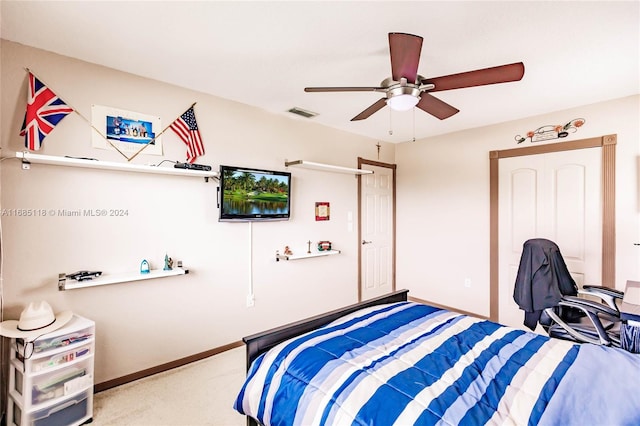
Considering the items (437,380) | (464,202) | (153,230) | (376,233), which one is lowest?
(437,380)

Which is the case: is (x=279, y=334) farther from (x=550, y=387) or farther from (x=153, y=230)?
(x=153, y=230)

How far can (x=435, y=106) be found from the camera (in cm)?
216

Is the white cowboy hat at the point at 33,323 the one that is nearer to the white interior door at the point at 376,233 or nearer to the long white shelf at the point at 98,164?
the long white shelf at the point at 98,164

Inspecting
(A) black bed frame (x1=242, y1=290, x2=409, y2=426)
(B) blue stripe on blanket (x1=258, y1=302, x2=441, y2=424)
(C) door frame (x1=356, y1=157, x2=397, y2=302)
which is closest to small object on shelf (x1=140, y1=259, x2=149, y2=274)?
(A) black bed frame (x1=242, y1=290, x2=409, y2=426)

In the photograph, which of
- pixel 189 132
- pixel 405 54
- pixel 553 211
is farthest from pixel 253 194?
pixel 553 211

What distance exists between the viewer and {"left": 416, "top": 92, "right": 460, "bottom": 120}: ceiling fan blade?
2035 mm

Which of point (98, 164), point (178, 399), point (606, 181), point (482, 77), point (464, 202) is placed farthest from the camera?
point (464, 202)

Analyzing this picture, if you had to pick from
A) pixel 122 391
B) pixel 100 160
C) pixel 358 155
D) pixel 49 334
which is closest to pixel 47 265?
pixel 49 334

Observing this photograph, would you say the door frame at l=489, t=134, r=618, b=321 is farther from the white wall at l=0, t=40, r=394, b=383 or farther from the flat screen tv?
the flat screen tv

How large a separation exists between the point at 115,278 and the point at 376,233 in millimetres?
3198

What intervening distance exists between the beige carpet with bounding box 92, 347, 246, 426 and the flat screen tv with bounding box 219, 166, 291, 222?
4.30ft

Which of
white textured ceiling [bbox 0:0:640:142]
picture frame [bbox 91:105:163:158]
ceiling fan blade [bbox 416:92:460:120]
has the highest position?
white textured ceiling [bbox 0:0:640:142]

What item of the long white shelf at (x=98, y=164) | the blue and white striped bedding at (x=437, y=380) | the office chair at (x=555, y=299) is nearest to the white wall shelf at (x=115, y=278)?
the long white shelf at (x=98, y=164)

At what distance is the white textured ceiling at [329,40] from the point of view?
65.2 inches
